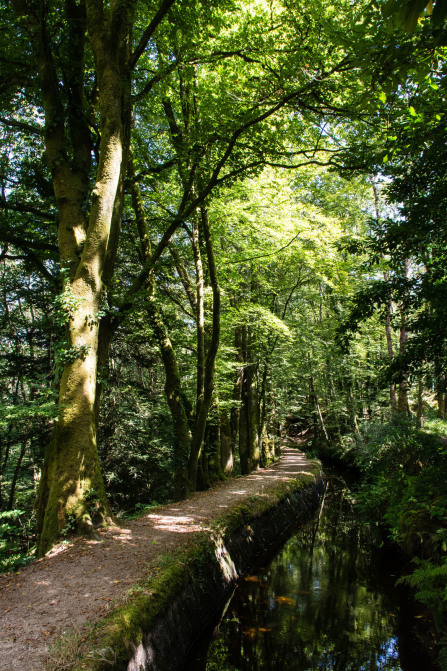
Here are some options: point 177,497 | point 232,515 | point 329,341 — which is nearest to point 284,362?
point 329,341

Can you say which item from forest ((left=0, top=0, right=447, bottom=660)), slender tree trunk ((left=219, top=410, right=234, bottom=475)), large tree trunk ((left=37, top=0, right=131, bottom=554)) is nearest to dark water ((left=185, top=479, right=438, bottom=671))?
forest ((left=0, top=0, right=447, bottom=660))

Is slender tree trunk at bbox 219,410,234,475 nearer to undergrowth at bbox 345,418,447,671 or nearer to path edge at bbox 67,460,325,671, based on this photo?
path edge at bbox 67,460,325,671

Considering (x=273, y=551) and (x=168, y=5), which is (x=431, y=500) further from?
(x=168, y=5)

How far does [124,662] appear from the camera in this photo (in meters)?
2.91

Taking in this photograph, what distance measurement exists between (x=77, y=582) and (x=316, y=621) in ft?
10.4


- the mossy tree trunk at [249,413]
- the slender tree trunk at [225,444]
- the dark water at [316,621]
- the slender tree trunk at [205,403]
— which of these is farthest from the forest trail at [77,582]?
the mossy tree trunk at [249,413]

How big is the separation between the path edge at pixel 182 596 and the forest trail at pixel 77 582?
21 centimetres

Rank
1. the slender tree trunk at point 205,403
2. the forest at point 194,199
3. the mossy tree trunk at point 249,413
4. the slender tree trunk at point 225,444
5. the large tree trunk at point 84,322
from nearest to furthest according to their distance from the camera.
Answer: the forest at point 194,199 → the large tree trunk at point 84,322 → the slender tree trunk at point 205,403 → the slender tree trunk at point 225,444 → the mossy tree trunk at point 249,413

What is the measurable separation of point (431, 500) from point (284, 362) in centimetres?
1018

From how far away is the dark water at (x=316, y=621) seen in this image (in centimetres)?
413

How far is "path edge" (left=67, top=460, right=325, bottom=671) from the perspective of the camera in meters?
3.01

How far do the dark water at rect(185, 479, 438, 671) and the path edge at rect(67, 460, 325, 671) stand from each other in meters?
0.29

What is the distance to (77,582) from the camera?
3971 millimetres

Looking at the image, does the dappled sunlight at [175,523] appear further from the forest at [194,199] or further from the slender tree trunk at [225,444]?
the slender tree trunk at [225,444]
